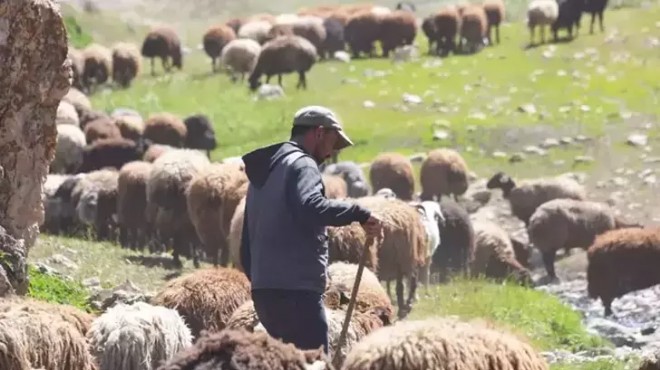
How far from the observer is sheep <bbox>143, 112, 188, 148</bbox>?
26.8m

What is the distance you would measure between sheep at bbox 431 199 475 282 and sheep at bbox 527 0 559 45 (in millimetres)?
20164

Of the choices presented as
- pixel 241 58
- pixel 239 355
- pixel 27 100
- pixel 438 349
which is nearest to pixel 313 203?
pixel 438 349

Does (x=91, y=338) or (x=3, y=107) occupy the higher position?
(x=3, y=107)

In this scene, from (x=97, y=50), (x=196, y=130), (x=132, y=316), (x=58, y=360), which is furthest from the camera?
(x=97, y=50)

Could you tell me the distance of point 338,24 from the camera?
141 feet

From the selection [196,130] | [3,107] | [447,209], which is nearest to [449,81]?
[196,130]

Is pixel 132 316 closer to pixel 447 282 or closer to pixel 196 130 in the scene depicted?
pixel 447 282

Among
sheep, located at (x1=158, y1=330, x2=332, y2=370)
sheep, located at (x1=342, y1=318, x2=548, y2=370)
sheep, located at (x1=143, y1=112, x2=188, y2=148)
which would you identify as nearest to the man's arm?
sheep, located at (x1=342, y1=318, x2=548, y2=370)

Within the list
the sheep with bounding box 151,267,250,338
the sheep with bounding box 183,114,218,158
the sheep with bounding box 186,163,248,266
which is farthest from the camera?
the sheep with bounding box 183,114,218,158

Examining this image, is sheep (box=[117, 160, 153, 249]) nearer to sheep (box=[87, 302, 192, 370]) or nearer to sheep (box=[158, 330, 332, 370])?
sheep (box=[87, 302, 192, 370])

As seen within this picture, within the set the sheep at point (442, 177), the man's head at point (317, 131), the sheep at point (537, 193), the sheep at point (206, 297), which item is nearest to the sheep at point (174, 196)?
the sheep at point (442, 177)

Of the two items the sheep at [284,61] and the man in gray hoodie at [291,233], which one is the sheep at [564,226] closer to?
the man in gray hoodie at [291,233]

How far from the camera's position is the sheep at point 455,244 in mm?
19172

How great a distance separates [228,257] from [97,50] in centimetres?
2310
